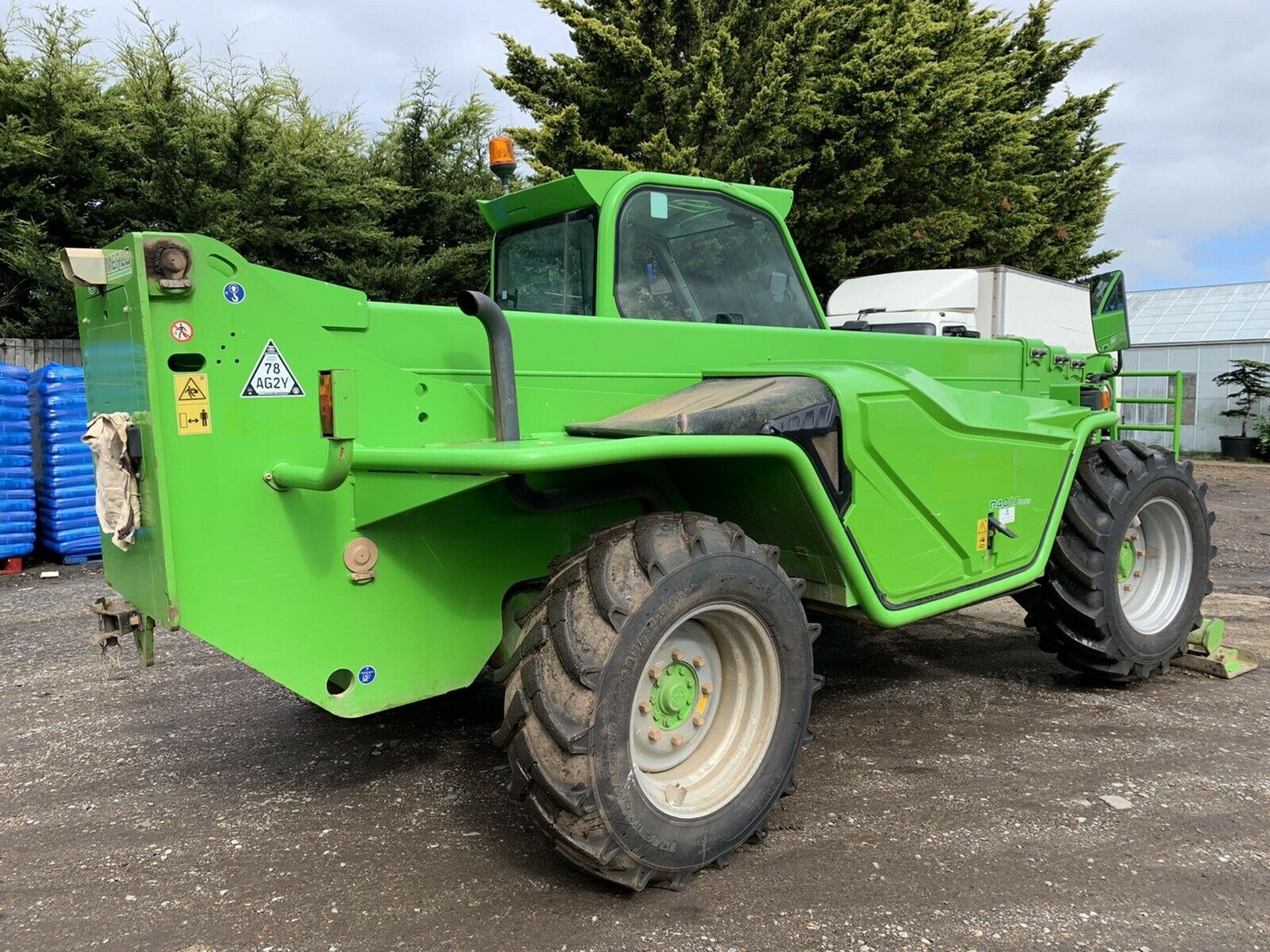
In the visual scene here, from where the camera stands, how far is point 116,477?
9.03ft

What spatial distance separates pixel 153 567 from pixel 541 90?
11.4 m

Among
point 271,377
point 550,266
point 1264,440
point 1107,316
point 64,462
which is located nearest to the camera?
point 271,377

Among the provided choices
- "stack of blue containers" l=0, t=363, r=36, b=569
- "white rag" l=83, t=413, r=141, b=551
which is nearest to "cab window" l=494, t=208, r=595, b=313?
"white rag" l=83, t=413, r=141, b=551

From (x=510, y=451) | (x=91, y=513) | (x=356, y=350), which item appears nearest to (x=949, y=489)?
(x=510, y=451)

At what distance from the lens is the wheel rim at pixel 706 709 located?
113 inches

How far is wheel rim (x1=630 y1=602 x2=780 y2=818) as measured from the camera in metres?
2.87

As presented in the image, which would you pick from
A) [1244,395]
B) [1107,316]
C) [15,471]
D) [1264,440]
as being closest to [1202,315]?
[1244,395]

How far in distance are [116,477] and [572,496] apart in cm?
138

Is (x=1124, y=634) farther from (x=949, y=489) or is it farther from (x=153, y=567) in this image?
(x=153, y=567)

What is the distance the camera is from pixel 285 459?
285cm

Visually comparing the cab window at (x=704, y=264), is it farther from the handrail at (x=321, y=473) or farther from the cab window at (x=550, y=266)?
the handrail at (x=321, y=473)

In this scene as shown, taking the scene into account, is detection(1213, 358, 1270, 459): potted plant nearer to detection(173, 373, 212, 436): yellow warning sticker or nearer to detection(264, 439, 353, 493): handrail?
detection(264, 439, 353, 493): handrail

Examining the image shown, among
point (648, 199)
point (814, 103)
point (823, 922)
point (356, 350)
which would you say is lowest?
point (823, 922)

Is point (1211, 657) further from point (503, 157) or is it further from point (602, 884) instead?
point (503, 157)
